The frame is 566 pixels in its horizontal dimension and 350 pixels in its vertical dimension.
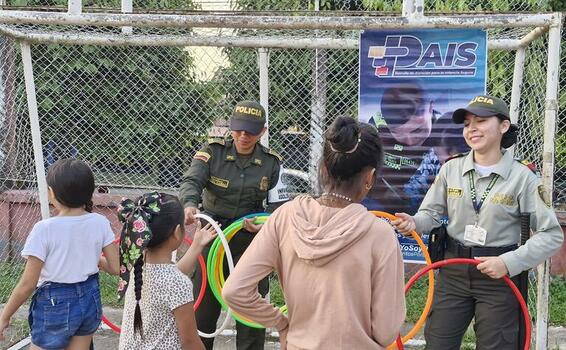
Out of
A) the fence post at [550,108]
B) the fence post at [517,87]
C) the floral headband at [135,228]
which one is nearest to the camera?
the floral headband at [135,228]

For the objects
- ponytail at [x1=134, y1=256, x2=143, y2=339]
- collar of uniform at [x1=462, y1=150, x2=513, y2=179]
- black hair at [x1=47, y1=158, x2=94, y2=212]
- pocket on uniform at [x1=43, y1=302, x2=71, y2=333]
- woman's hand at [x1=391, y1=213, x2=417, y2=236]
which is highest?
collar of uniform at [x1=462, y1=150, x2=513, y2=179]

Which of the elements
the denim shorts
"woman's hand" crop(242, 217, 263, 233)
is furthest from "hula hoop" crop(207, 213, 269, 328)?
the denim shorts

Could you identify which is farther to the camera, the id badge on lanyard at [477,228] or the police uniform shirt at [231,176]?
the police uniform shirt at [231,176]

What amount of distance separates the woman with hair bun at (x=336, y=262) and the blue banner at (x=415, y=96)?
2.28m

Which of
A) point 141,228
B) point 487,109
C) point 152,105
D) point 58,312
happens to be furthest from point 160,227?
point 152,105

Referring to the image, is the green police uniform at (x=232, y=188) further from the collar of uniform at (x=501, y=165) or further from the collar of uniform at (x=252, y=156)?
the collar of uniform at (x=501, y=165)

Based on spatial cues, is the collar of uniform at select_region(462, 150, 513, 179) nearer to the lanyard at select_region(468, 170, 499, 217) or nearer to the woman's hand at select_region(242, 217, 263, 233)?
the lanyard at select_region(468, 170, 499, 217)

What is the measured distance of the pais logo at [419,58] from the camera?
4395 mm

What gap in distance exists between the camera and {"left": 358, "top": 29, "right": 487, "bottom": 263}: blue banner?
440cm

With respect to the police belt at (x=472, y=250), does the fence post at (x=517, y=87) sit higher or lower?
higher

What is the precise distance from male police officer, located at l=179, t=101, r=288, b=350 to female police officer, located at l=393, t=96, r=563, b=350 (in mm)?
1108

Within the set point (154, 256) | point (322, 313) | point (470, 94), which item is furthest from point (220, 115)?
point (322, 313)

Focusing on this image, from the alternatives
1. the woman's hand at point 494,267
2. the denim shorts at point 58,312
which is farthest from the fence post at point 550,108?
the denim shorts at point 58,312

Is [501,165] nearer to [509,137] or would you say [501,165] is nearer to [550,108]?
[509,137]
